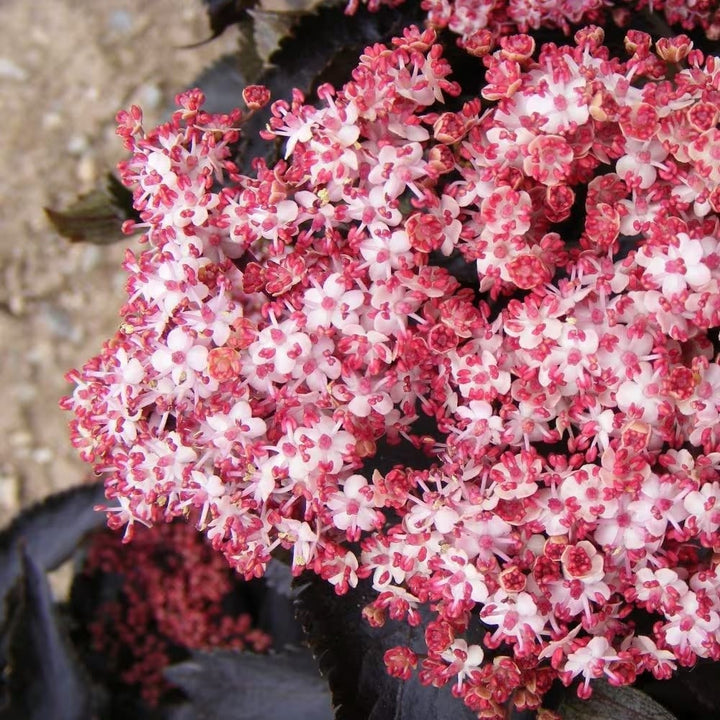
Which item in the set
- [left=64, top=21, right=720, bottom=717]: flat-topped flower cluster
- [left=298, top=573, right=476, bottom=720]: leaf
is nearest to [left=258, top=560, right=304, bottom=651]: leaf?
[left=298, top=573, right=476, bottom=720]: leaf

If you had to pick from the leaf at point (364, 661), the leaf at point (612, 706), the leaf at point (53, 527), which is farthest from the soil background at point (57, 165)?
the leaf at point (612, 706)

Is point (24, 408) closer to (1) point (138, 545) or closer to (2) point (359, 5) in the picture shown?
(1) point (138, 545)

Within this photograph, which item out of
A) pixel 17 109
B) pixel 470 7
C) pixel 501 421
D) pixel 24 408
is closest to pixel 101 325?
pixel 24 408

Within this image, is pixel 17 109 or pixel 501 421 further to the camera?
pixel 17 109

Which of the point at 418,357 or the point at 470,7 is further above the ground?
the point at 470,7

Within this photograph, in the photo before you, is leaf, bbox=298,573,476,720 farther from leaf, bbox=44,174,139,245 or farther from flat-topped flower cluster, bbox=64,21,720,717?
leaf, bbox=44,174,139,245

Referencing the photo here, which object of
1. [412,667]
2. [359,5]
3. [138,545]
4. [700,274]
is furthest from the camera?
[138,545]

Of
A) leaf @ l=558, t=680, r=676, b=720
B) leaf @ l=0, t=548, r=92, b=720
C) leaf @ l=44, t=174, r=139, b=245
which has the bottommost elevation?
leaf @ l=0, t=548, r=92, b=720
